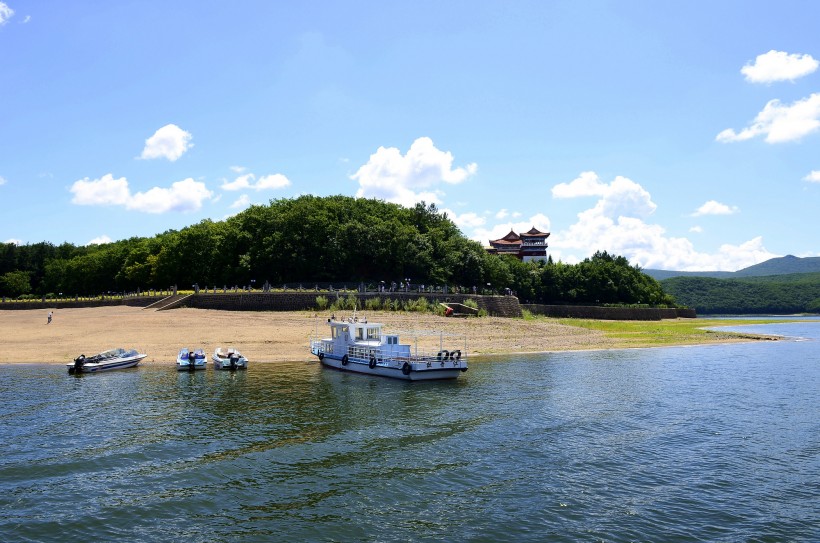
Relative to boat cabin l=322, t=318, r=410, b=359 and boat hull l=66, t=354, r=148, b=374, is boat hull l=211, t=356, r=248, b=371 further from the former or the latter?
boat cabin l=322, t=318, r=410, b=359

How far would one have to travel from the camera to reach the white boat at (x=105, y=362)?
40469 mm

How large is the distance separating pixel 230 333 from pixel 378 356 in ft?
72.7

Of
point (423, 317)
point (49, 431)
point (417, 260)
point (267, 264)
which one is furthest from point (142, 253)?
point (49, 431)

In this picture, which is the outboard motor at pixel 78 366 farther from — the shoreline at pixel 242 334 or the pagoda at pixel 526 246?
the pagoda at pixel 526 246

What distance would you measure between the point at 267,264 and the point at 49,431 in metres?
74.0

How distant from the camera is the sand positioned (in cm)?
5134

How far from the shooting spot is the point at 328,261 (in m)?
95.6

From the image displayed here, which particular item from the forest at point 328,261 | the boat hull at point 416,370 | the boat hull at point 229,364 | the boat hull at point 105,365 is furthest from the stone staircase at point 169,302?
the boat hull at point 416,370

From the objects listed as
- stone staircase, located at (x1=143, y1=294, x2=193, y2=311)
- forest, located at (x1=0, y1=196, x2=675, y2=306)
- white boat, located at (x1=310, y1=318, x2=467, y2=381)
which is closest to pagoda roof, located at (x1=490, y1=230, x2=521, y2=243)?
forest, located at (x1=0, y1=196, x2=675, y2=306)

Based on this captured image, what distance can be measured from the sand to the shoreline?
0.08 meters

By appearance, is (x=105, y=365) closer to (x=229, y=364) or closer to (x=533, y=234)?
(x=229, y=364)

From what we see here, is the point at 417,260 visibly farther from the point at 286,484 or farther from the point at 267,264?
the point at 286,484

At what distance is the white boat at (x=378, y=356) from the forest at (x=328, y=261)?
153 feet

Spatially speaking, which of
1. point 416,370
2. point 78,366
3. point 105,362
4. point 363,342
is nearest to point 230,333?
point 105,362
